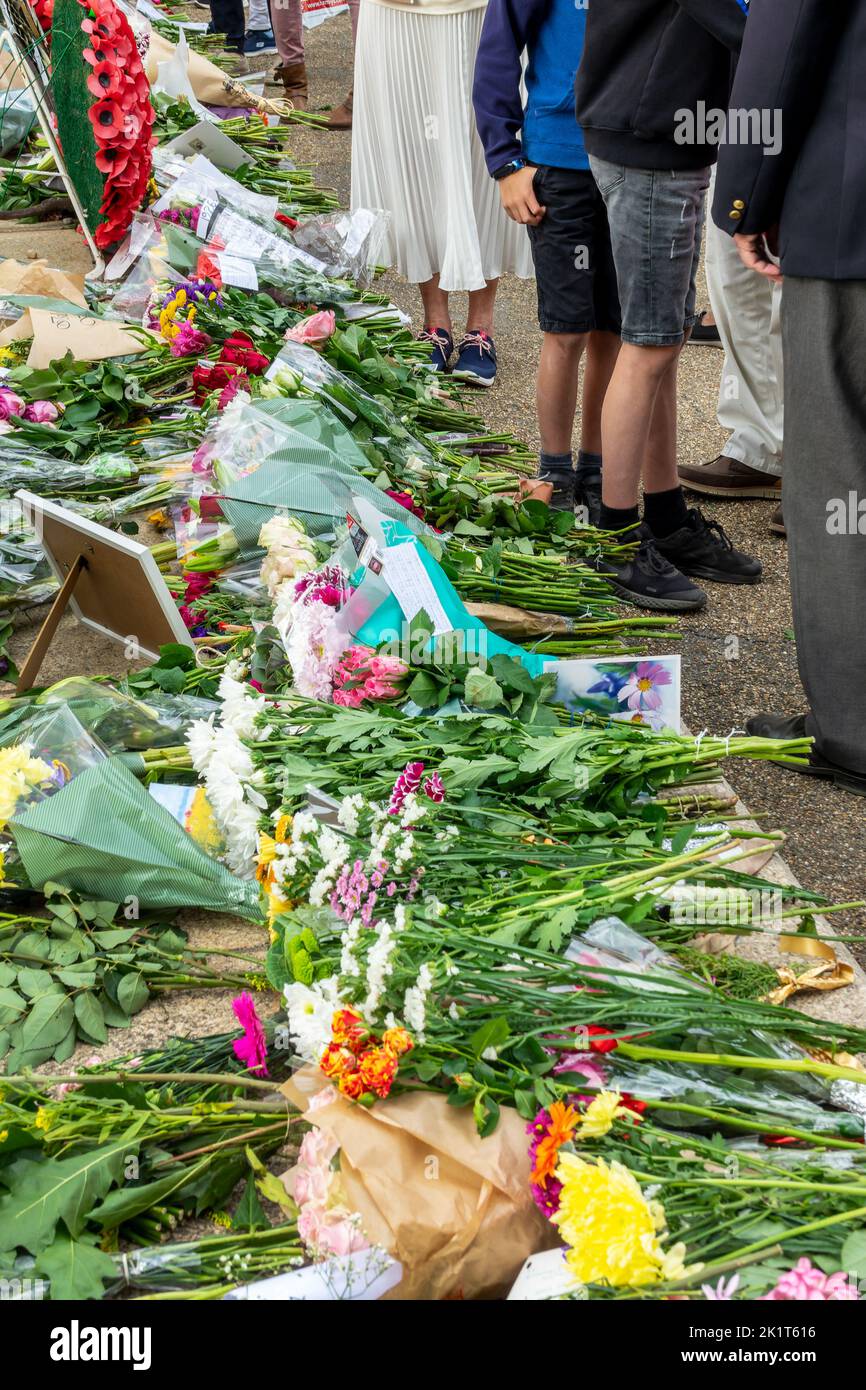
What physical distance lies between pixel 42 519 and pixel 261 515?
42 cm

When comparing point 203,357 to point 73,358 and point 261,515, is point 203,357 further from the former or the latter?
point 261,515

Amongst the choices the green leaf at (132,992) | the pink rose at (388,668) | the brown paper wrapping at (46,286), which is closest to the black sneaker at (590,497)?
the pink rose at (388,668)

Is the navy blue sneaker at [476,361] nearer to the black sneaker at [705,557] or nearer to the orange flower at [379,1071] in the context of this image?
the black sneaker at [705,557]

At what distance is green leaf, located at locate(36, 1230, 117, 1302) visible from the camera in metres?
1.34

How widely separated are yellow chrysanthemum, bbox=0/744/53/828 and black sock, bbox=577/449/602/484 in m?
2.07

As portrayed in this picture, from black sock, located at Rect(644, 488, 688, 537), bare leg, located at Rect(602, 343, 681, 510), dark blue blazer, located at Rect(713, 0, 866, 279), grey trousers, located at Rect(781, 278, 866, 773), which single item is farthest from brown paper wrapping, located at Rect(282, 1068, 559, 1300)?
black sock, located at Rect(644, 488, 688, 537)

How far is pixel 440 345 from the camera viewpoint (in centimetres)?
438

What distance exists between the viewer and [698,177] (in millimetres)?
2758

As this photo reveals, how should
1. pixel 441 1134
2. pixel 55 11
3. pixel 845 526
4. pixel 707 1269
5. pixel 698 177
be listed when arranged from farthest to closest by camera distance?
pixel 55 11 < pixel 698 177 < pixel 845 526 < pixel 441 1134 < pixel 707 1269

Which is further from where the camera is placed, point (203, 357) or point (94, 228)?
point (94, 228)

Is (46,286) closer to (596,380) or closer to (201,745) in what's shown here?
(596,380)

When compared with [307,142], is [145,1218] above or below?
below

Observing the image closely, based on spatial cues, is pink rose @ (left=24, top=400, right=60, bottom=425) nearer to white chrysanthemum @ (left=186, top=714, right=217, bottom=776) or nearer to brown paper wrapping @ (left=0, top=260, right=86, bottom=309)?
brown paper wrapping @ (left=0, top=260, right=86, bottom=309)

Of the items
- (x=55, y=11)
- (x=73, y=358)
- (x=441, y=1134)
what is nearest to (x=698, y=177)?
(x=73, y=358)
